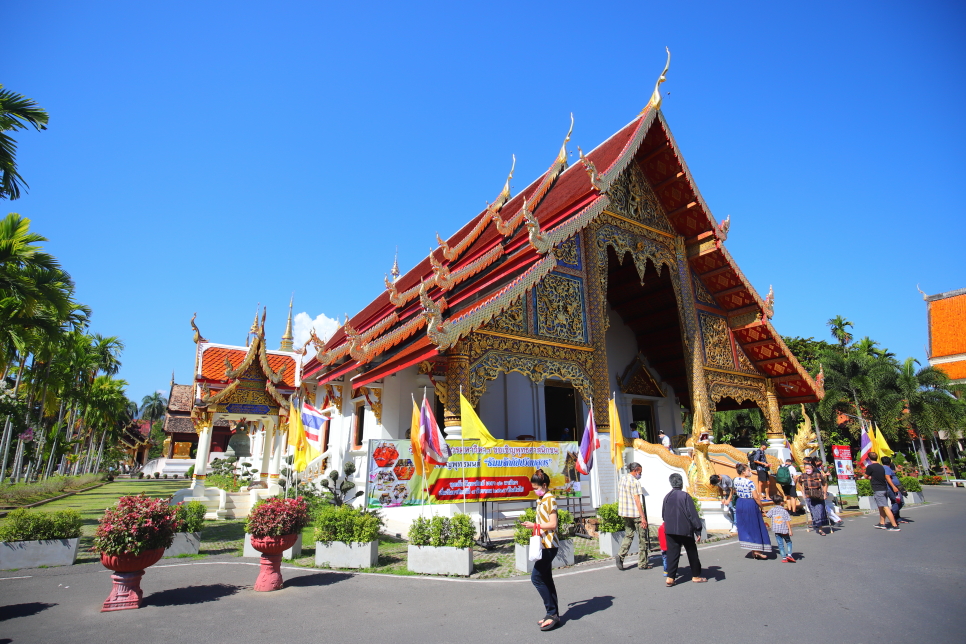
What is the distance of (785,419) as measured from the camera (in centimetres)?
2984

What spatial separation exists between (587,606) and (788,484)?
22.0 feet

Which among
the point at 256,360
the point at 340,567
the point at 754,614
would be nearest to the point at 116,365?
the point at 256,360

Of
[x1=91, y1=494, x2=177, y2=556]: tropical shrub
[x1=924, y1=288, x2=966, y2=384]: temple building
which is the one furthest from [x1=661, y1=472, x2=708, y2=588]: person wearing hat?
[x1=924, y1=288, x2=966, y2=384]: temple building

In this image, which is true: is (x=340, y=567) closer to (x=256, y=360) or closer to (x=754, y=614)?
(x=754, y=614)

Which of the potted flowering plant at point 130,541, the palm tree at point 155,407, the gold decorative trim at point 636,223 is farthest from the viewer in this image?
the palm tree at point 155,407

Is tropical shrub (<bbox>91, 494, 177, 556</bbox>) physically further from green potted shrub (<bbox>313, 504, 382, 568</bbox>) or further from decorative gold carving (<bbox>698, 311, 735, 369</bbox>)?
decorative gold carving (<bbox>698, 311, 735, 369</bbox>)

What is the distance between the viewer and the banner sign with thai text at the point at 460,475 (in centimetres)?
723

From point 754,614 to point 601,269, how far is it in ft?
24.9

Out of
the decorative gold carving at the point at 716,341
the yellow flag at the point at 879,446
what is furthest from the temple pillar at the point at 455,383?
the yellow flag at the point at 879,446

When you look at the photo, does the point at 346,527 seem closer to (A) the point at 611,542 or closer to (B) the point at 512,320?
(A) the point at 611,542

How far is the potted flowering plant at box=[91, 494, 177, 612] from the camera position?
15.3 ft

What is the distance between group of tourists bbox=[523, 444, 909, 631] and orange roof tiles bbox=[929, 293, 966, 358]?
33.7m

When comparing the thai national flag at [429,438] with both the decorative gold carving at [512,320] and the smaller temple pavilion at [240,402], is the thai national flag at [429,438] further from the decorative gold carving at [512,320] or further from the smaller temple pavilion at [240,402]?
the smaller temple pavilion at [240,402]

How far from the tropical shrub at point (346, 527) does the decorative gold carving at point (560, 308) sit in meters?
4.54
